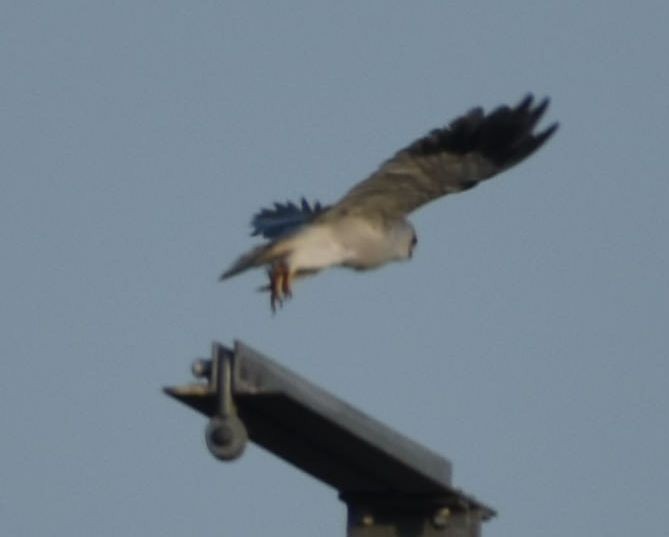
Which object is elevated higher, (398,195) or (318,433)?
(398,195)

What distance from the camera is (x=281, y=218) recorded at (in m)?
13.4

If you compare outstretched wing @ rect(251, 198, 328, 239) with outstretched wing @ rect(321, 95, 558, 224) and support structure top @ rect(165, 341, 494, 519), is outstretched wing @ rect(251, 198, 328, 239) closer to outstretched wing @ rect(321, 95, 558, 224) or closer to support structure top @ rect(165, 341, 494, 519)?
outstretched wing @ rect(321, 95, 558, 224)

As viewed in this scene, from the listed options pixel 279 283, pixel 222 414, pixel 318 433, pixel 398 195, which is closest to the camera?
pixel 222 414

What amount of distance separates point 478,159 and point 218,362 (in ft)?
22.0

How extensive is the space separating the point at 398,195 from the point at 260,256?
953 mm

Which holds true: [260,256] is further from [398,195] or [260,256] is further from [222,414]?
[222,414]

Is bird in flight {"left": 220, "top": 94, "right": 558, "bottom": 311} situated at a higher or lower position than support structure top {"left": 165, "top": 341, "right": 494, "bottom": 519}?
higher

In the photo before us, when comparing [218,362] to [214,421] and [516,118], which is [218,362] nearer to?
[214,421]

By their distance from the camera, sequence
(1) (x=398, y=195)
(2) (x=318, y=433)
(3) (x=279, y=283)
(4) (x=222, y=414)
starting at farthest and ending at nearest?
(1) (x=398, y=195) < (3) (x=279, y=283) < (2) (x=318, y=433) < (4) (x=222, y=414)

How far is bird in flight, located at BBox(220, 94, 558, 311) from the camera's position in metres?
11.1

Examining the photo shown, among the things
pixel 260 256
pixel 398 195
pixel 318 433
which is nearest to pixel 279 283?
pixel 260 256

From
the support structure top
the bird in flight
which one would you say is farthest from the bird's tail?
the support structure top

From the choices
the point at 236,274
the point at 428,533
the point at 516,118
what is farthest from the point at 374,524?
the point at 516,118

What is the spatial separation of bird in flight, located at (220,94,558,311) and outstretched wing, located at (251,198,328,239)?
65 centimetres
